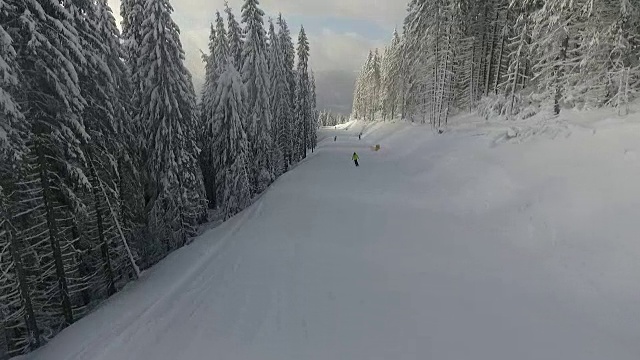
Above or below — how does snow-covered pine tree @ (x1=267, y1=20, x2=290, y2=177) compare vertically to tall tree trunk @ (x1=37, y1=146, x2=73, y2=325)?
above

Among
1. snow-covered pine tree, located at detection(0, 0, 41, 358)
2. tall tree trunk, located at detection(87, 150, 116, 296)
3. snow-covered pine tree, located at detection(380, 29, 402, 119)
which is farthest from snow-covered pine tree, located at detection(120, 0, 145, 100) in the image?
snow-covered pine tree, located at detection(380, 29, 402, 119)

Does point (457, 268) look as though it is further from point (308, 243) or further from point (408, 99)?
point (408, 99)

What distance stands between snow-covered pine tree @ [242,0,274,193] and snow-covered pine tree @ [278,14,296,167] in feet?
33.9

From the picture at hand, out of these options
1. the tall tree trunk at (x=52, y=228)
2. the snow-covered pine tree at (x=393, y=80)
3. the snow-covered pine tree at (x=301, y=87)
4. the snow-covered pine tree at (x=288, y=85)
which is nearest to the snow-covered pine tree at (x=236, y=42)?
the snow-covered pine tree at (x=288, y=85)

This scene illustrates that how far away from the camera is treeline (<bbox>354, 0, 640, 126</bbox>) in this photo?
727 inches

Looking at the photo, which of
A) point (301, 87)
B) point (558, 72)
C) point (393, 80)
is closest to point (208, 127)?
point (301, 87)

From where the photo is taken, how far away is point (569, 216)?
11.7 metres

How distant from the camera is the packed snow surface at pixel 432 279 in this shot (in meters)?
7.98

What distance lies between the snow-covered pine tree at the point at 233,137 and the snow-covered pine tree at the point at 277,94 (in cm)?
1087

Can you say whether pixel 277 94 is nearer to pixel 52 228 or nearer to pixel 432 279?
pixel 52 228

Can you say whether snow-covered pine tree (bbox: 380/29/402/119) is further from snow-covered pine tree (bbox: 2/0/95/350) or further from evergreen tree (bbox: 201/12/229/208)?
snow-covered pine tree (bbox: 2/0/95/350)

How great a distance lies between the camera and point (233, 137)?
99.9ft

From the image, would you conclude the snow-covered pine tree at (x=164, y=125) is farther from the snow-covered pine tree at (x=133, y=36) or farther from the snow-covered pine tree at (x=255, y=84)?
the snow-covered pine tree at (x=255, y=84)

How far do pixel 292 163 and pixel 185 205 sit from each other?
3110 centimetres
